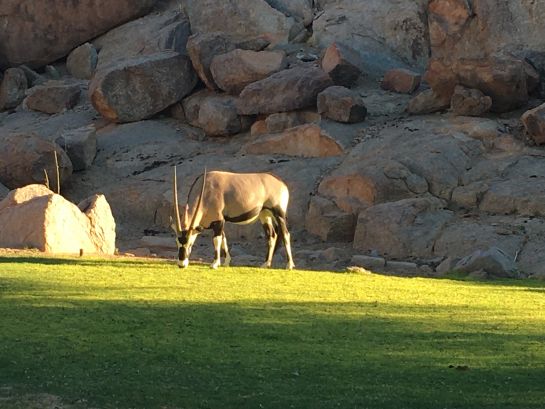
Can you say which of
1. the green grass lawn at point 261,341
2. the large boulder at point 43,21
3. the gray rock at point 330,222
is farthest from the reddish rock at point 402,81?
the green grass lawn at point 261,341

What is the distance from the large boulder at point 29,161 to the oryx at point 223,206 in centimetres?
1236

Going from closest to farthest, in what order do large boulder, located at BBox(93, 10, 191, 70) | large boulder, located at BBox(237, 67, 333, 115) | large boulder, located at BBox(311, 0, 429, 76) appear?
1. large boulder, located at BBox(237, 67, 333, 115)
2. large boulder, located at BBox(311, 0, 429, 76)
3. large boulder, located at BBox(93, 10, 191, 70)

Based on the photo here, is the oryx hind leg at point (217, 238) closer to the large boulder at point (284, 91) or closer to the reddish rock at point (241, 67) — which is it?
the large boulder at point (284, 91)

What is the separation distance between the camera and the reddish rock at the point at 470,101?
102 feet

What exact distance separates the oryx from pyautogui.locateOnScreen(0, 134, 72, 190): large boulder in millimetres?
12358

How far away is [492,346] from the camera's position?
12477mm

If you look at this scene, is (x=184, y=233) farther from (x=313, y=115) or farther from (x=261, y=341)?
(x=313, y=115)

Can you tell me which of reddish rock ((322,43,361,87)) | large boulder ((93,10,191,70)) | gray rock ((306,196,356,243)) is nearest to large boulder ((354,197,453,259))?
gray rock ((306,196,356,243))

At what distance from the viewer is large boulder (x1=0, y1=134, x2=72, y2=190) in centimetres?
3175

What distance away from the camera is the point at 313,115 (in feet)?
109

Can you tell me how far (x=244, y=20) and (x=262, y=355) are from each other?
28322 mm

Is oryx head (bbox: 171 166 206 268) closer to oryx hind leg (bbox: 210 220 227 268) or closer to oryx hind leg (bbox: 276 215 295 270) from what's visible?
oryx hind leg (bbox: 210 220 227 268)

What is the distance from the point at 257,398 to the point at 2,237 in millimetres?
13119

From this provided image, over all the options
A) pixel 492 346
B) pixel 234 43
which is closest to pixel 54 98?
pixel 234 43
